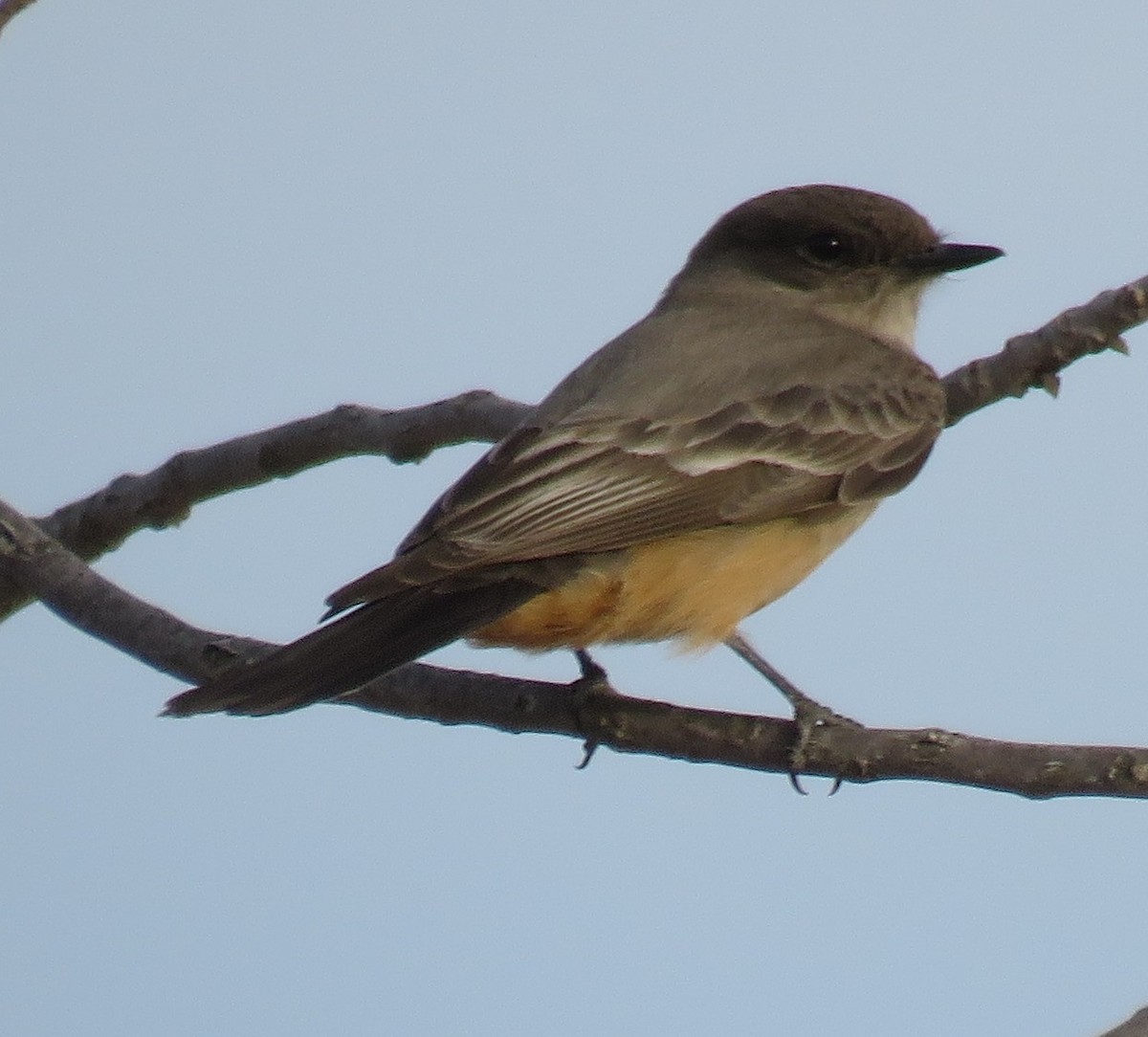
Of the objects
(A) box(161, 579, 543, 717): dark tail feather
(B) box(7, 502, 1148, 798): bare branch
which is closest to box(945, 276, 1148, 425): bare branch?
(B) box(7, 502, 1148, 798): bare branch

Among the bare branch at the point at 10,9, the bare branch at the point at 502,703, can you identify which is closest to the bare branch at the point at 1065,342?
the bare branch at the point at 502,703

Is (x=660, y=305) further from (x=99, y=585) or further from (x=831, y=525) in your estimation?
(x=99, y=585)

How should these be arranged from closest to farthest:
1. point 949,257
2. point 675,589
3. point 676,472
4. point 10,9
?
point 10,9 → point 675,589 → point 676,472 → point 949,257

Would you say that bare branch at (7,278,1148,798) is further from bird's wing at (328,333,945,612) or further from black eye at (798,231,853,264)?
black eye at (798,231,853,264)

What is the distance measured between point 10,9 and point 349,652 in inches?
77.3

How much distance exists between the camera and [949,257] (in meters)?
7.34

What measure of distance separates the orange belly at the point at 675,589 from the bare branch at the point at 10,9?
6.76 feet

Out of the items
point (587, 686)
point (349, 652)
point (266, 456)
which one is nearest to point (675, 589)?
point (587, 686)

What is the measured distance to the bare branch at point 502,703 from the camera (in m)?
4.84

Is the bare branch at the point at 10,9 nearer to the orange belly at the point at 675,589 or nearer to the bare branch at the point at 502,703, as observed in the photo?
the bare branch at the point at 502,703

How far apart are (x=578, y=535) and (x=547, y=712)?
1.69 ft

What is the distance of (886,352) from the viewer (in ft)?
24.0

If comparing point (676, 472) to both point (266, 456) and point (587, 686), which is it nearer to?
point (587, 686)

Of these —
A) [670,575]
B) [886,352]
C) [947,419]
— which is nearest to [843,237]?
[886,352]
